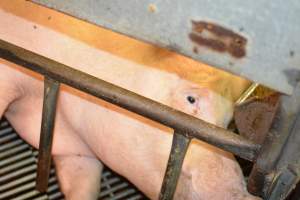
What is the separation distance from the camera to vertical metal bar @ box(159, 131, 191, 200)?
0.90 metres

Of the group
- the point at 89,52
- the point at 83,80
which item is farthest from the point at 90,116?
the point at 83,80

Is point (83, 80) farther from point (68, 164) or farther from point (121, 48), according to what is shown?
point (68, 164)

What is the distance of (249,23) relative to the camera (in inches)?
24.5

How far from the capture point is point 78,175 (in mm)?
1552

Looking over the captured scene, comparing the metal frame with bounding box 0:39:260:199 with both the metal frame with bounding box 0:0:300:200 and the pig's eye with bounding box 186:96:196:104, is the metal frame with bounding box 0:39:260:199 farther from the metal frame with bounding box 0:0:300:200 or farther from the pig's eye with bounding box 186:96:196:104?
the pig's eye with bounding box 186:96:196:104

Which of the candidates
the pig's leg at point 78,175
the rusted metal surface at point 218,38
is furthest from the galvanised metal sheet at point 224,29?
the pig's leg at point 78,175

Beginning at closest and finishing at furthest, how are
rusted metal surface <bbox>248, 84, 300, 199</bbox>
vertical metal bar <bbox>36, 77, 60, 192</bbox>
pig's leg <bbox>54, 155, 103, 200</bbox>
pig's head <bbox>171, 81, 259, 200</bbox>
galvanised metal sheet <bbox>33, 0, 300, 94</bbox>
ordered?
1. galvanised metal sheet <bbox>33, 0, 300, 94</bbox>
2. rusted metal surface <bbox>248, 84, 300, 199</bbox>
3. vertical metal bar <bbox>36, 77, 60, 192</bbox>
4. pig's head <bbox>171, 81, 259, 200</bbox>
5. pig's leg <bbox>54, 155, 103, 200</bbox>

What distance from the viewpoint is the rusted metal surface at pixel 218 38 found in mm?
651

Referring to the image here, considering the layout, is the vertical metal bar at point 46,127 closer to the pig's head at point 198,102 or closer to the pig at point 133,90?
the pig at point 133,90

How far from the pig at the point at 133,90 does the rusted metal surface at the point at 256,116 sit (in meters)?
0.23

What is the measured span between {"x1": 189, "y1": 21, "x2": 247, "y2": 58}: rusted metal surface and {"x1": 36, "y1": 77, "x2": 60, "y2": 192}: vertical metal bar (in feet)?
1.34

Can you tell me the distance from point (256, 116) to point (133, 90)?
43 centimetres

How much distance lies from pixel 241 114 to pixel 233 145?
0.16 m

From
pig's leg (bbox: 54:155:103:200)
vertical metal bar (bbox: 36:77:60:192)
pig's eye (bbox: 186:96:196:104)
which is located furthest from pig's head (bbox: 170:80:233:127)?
pig's leg (bbox: 54:155:103:200)
